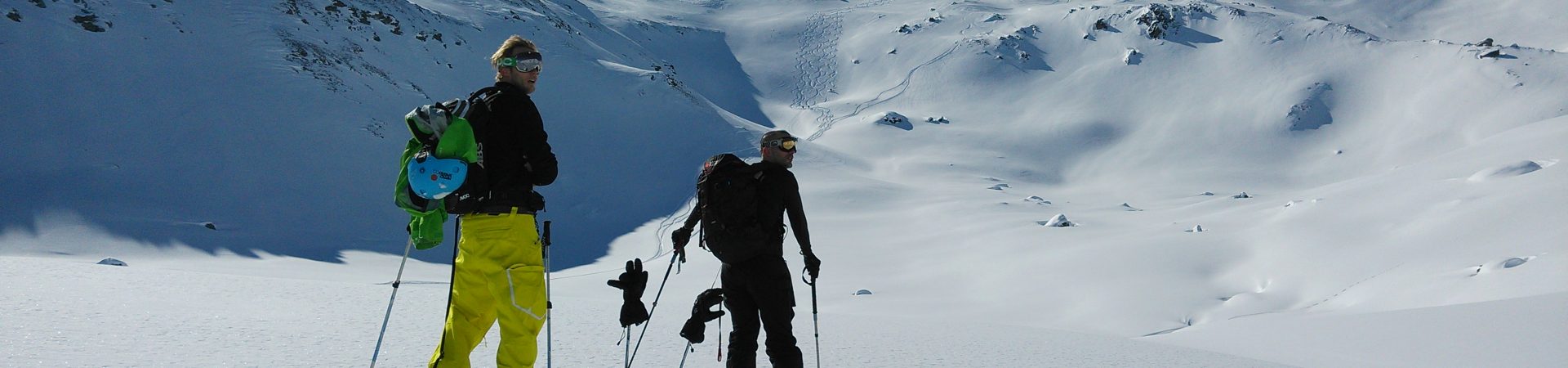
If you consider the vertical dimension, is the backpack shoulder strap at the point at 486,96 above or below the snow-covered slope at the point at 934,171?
below

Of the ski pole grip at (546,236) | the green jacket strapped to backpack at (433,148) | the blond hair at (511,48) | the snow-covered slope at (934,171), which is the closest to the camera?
the green jacket strapped to backpack at (433,148)

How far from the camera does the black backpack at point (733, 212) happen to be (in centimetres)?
516

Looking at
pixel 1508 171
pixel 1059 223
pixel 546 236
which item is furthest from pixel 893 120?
pixel 546 236

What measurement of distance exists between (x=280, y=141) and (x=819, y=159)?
23.2 meters

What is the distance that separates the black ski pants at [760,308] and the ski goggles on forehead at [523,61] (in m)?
1.60

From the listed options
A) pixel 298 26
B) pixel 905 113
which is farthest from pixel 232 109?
pixel 905 113

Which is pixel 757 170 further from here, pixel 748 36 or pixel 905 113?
pixel 748 36

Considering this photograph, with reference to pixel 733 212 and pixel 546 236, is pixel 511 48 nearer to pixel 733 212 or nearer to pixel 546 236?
pixel 546 236

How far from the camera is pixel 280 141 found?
30.6 metres

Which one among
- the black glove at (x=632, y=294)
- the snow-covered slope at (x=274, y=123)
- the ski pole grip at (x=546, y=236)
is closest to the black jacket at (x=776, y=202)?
the black glove at (x=632, y=294)

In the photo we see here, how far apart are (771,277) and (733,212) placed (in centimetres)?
42

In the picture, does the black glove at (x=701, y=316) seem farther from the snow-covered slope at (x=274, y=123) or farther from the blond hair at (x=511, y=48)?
the snow-covered slope at (x=274, y=123)

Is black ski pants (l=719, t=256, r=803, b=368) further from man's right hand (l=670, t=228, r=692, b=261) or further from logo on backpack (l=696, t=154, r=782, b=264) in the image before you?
man's right hand (l=670, t=228, r=692, b=261)

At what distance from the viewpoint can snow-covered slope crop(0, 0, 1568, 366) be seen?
1027 centimetres
